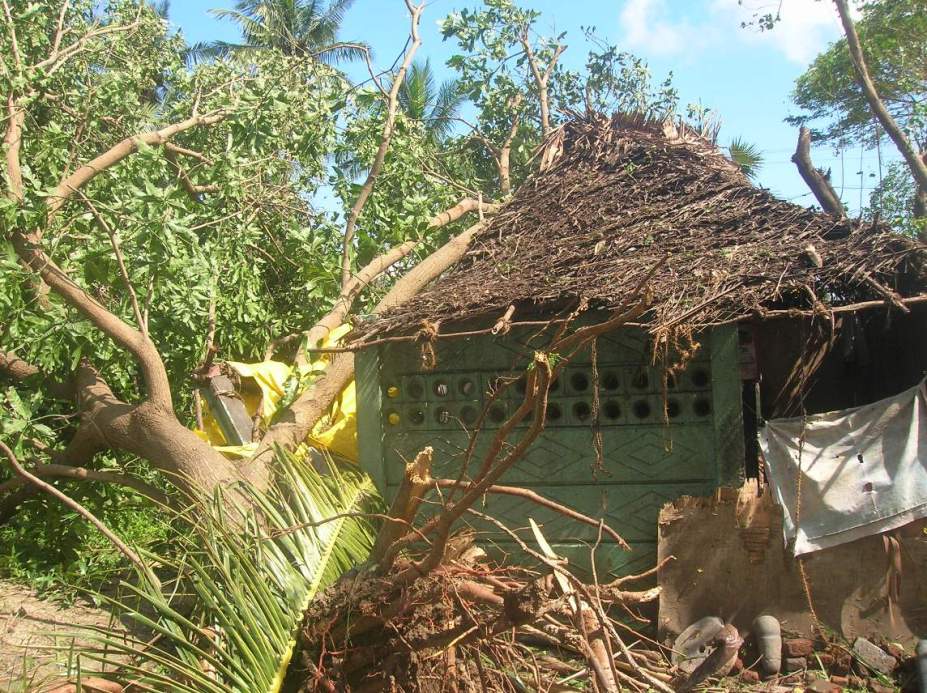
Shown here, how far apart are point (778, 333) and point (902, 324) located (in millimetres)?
1040

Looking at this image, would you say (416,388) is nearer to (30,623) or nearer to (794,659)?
(30,623)

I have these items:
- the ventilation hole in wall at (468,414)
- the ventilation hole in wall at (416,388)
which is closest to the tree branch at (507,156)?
the ventilation hole in wall at (416,388)

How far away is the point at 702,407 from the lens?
6250 mm

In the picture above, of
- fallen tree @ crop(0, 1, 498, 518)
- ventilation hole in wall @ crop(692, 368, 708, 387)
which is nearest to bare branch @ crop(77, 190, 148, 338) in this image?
fallen tree @ crop(0, 1, 498, 518)

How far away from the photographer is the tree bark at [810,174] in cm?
827

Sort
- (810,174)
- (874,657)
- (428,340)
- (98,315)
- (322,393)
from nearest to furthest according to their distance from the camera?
1. (874,657)
2. (98,315)
3. (428,340)
4. (322,393)
5. (810,174)

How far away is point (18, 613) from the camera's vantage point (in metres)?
5.93

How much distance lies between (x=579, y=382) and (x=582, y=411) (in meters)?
0.21

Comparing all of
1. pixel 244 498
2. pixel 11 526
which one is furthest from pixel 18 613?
pixel 244 498

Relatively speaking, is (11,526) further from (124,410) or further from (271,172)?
(271,172)

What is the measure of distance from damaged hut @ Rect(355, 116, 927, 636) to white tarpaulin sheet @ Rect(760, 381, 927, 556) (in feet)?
0.13

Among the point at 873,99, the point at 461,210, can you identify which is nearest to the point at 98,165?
the point at 461,210

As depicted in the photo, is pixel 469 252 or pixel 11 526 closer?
pixel 11 526

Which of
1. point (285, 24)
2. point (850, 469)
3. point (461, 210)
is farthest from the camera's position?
point (285, 24)
